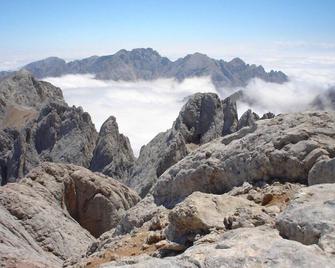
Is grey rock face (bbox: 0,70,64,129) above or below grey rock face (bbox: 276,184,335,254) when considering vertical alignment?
below

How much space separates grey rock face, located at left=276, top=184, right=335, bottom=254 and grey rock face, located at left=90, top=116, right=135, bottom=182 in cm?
9431

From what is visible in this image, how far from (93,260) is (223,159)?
8.47 m

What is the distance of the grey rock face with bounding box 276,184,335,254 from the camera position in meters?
11.8

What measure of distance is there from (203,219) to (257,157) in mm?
8597

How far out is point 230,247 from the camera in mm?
11961

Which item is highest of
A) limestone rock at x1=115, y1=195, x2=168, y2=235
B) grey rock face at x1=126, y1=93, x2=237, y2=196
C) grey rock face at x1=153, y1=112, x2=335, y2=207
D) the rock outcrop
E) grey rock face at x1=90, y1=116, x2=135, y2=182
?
grey rock face at x1=153, y1=112, x2=335, y2=207

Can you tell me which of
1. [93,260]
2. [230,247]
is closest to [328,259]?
[230,247]

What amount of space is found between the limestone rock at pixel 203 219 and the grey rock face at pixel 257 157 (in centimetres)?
671

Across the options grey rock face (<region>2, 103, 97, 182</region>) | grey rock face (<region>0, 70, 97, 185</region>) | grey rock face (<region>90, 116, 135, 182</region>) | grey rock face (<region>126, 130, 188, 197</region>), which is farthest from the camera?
grey rock face (<region>2, 103, 97, 182</region>)

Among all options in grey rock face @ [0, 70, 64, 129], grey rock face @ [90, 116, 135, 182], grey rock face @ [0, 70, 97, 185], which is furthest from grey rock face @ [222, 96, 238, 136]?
grey rock face @ [0, 70, 64, 129]

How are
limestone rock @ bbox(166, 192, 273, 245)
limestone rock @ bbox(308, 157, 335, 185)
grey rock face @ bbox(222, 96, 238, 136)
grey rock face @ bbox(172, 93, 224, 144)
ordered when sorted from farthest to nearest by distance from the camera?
grey rock face @ bbox(222, 96, 238, 136) → grey rock face @ bbox(172, 93, 224, 144) → limestone rock @ bbox(308, 157, 335, 185) → limestone rock @ bbox(166, 192, 273, 245)

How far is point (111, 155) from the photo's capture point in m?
111

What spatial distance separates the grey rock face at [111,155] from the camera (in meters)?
110

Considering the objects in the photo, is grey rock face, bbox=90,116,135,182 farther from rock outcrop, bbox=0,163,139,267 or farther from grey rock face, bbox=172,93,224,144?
rock outcrop, bbox=0,163,139,267
